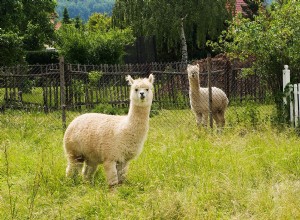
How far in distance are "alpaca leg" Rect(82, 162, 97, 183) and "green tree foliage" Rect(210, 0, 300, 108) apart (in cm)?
513

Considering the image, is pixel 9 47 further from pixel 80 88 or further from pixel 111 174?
pixel 111 174

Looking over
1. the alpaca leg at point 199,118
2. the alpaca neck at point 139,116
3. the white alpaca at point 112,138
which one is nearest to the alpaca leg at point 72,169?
the white alpaca at point 112,138

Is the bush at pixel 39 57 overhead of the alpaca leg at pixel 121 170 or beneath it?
overhead

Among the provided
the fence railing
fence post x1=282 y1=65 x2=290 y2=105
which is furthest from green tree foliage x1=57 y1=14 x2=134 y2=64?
fence post x1=282 y1=65 x2=290 y2=105

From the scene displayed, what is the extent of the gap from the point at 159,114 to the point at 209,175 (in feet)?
24.2

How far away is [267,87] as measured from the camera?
11.8 metres

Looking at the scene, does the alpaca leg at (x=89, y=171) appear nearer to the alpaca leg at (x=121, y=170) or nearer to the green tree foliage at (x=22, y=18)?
the alpaca leg at (x=121, y=170)

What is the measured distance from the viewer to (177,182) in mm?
6508

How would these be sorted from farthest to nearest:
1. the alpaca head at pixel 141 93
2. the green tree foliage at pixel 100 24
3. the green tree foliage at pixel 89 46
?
the green tree foliage at pixel 100 24 → the green tree foliage at pixel 89 46 → the alpaca head at pixel 141 93

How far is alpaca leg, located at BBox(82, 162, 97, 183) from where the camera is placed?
273 inches

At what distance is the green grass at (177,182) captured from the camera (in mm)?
5395

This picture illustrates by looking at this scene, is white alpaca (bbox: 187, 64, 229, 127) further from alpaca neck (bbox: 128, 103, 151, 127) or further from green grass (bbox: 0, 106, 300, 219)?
alpaca neck (bbox: 128, 103, 151, 127)

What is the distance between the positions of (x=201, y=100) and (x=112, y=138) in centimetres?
504

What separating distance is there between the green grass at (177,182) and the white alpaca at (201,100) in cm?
141
